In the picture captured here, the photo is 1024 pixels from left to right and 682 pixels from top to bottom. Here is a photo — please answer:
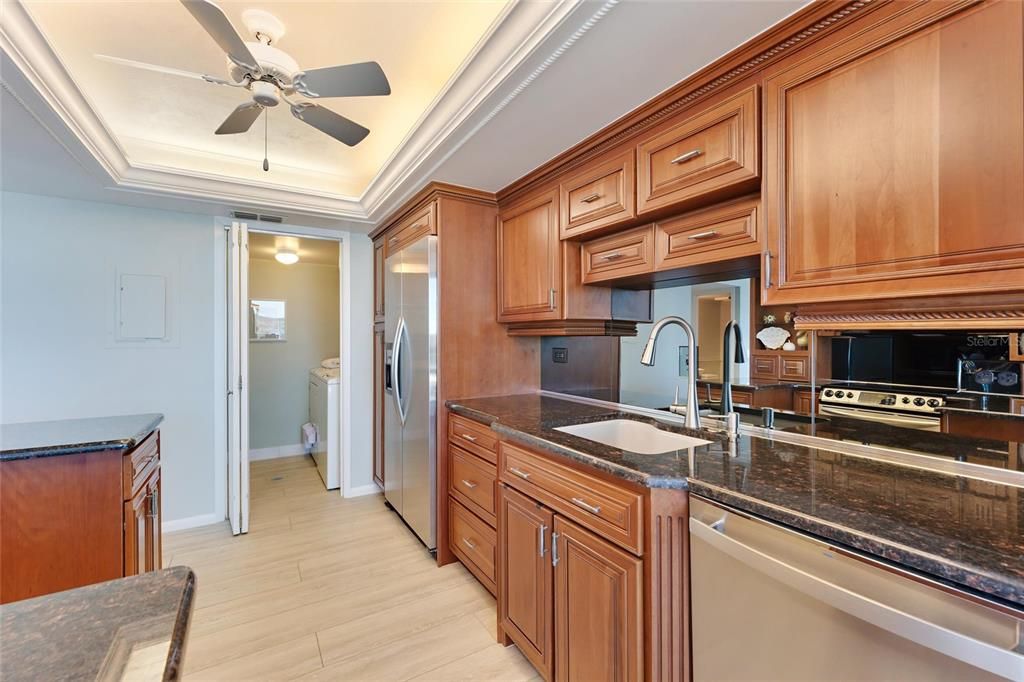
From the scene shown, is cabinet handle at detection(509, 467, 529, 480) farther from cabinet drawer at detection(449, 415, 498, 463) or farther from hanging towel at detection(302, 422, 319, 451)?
hanging towel at detection(302, 422, 319, 451)

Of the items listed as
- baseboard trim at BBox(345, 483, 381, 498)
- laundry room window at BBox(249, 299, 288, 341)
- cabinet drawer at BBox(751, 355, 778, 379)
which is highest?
laundry room window at BBox(249, 299, 288, 341)

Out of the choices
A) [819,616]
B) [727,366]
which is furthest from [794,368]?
[819,616]

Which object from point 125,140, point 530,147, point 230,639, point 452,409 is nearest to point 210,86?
point 125,140

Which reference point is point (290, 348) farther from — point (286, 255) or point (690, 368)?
point (690, 368)

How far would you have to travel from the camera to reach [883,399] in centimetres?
138

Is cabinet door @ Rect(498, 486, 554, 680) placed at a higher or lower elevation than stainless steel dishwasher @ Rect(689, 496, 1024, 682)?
lower

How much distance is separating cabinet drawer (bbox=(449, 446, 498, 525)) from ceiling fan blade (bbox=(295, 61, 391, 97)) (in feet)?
5.59

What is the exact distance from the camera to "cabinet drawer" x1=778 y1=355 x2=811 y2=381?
1.54 metres

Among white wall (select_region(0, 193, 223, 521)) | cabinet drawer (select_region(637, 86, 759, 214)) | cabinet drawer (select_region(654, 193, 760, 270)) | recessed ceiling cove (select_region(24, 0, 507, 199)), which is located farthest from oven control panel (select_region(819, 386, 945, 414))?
white wall (select_region(0, 193, 223, 521))

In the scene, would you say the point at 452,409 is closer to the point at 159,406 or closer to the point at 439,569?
A: the point at 439,569

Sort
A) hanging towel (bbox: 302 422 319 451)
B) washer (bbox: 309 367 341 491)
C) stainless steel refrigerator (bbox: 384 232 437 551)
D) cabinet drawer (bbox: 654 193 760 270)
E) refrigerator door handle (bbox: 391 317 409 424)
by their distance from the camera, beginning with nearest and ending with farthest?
cabinet drawer (bbox: 654 193 760 270), stainless steel refrigerator (bbox: 384 232 437 551), refrigerator door handle (bbox: 391 317 409 424), washer (bbox: 309 367 341 491), hanging towel (bbox: 302 422 319 451)

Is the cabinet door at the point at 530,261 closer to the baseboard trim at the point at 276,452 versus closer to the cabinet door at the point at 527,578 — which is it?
the cabinet door at the point at 527,578

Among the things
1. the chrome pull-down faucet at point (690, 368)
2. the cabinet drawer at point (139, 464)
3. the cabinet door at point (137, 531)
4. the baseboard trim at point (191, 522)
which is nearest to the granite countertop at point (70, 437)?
the cabinet drawer at point (139, 464)

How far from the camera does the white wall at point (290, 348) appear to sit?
4730mm
